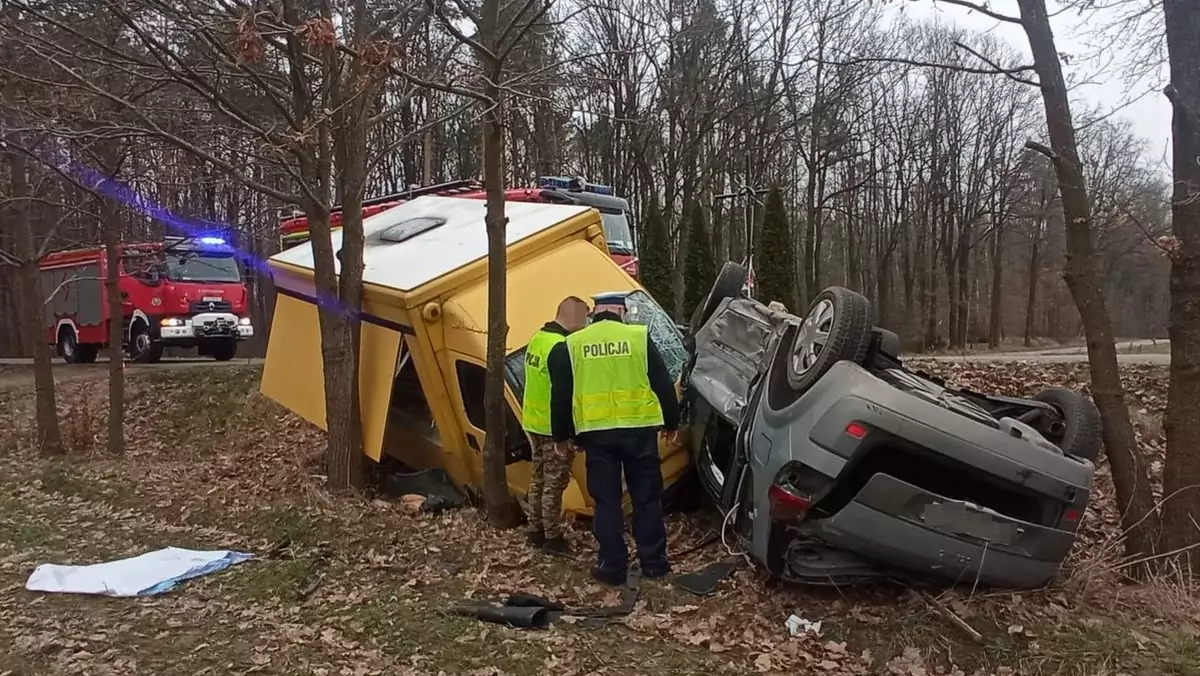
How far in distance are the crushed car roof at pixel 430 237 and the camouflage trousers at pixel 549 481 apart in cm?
176

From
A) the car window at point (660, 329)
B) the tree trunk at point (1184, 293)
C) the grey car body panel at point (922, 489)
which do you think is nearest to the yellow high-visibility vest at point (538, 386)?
the car window at point (660, 329)

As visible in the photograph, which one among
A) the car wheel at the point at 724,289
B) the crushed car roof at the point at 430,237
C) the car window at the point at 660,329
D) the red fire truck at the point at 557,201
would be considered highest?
the red fire truck at the point at 557,201

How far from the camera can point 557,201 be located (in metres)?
14.3

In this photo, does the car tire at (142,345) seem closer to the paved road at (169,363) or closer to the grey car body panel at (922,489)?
the paved road at (169,363)

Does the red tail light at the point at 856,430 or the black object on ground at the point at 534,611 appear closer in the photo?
the red tail light at the point at 856,430

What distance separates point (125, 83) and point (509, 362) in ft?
18.9

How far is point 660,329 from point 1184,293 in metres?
3.60

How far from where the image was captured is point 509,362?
22.8ft

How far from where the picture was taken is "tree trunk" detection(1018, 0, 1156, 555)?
19.4 ft

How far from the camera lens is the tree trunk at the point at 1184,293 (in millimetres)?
5508

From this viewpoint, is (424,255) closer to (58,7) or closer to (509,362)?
(509,362)

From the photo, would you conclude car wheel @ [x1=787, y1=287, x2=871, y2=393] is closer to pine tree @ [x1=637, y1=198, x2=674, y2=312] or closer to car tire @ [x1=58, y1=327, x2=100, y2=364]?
car tire @ [x1=58, y1=327, x2=100, y2=364]

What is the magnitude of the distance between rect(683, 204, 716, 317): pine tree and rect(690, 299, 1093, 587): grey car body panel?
72.0 ft

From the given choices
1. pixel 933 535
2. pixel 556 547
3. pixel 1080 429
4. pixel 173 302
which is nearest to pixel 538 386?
pixel 556 547
